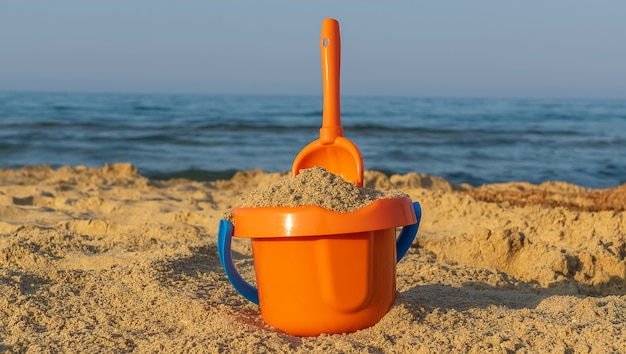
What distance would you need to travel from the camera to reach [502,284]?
269 centimetres

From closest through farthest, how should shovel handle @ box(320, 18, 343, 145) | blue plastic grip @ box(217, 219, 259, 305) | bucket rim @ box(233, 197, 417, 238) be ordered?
bucket rim @ box(233, 197, 417, 238) → blue plastic grip @ box(217, 219, 259, 305) → shovel handle @ box(320, 18, 343, 145)

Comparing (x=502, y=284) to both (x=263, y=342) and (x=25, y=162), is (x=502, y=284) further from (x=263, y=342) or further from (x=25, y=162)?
(x=25, y=162)

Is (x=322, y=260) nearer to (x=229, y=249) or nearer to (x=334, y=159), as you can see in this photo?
(x=229, y=249)

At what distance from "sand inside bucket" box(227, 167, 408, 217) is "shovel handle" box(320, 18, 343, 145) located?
200 mm

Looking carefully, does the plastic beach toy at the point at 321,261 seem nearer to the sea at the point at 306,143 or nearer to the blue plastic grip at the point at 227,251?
the blue plastic grip at the point at 227,251

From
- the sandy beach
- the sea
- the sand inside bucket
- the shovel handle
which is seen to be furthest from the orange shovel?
the sea

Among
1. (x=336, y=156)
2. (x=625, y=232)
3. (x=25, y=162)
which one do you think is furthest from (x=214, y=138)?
(x=336, y=156)

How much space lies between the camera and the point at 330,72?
2.03 metres

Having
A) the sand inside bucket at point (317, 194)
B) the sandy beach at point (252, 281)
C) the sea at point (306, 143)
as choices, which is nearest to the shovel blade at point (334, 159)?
the sand inside bucket at point (317, 194)

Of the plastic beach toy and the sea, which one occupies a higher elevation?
the plastic beach toy

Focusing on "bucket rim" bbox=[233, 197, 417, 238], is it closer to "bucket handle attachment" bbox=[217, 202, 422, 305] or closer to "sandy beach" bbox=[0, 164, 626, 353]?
"bucket handle attachment" bbox=[217, 202, 422, 305]

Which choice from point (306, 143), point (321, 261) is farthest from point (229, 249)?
point (306, 143)

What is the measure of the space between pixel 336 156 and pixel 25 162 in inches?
286

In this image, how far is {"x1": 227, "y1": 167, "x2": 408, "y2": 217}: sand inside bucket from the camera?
5.76 feet
